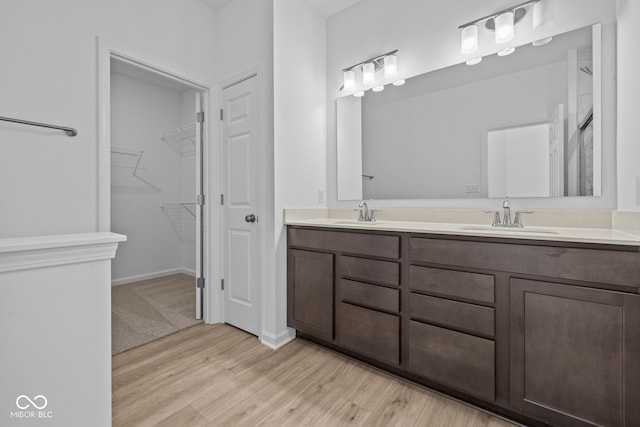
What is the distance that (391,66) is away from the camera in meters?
2.16

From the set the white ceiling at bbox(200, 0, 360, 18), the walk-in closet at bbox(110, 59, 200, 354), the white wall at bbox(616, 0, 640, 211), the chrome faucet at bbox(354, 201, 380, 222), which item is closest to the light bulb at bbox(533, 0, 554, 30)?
the white wall at bbox(616, 0, 640, 211)

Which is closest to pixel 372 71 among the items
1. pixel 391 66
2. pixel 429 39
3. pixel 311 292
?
pixel 391 66

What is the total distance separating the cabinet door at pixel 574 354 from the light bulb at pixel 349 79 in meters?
1.84

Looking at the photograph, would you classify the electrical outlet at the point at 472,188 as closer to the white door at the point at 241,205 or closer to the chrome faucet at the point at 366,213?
the chrome faucet at the point at 366,213

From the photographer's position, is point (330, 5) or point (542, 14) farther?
point (330, 5)

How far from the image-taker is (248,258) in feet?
7.53

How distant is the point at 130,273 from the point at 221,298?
1917mm

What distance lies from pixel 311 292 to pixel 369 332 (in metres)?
0.49

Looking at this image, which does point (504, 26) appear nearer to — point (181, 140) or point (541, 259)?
point (541, 259)

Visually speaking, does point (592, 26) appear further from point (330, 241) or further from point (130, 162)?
point (130, 162)

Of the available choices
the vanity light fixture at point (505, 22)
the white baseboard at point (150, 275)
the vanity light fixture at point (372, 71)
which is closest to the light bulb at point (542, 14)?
the vanity light fixture at point (505, 22)

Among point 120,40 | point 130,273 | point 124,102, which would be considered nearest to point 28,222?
point 120,40

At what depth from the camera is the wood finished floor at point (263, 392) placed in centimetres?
136

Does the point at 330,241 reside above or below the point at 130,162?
below
